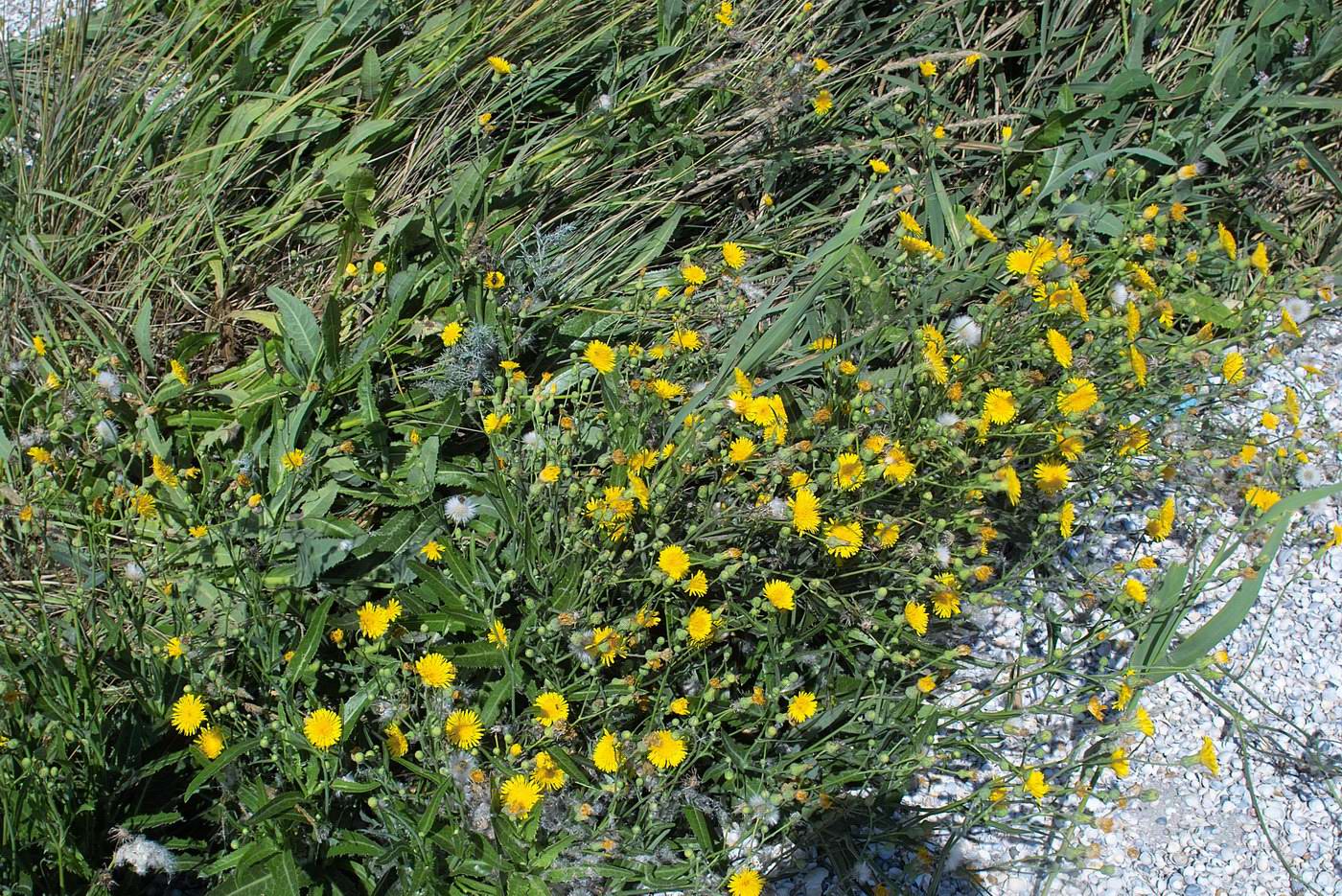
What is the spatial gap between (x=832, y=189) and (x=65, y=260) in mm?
2168

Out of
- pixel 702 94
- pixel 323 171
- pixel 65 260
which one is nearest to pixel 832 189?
pixel 702 94

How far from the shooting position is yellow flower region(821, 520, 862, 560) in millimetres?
1933

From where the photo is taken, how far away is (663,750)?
1801 millimetres

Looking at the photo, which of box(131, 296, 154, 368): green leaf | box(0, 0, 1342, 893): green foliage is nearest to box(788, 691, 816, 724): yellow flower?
box(0, 0, 1342, 893): green foliage

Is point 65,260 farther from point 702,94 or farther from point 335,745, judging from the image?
point 702,94

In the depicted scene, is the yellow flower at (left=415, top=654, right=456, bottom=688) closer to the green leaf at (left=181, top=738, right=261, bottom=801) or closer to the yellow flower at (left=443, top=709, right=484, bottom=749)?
the yellow flower at (left=443, top=709, right=484, bottom=749)

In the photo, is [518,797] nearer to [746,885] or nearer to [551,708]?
[551,708]

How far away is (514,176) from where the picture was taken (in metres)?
2.74

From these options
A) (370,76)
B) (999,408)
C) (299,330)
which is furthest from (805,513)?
(370,76)

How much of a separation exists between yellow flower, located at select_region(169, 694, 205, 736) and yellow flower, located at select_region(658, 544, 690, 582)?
0.84 metres

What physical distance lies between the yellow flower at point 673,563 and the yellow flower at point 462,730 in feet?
1.44

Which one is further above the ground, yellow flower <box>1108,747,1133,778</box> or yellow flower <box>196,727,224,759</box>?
yellow flower <box>196,727,224,759</box>

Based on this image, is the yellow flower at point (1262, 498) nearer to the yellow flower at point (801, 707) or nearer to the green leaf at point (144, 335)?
the yellow flower at point (801, 707)

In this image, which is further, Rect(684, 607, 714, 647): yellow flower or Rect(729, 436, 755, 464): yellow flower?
Rect(729, 436, 755, 464): yellow flower
